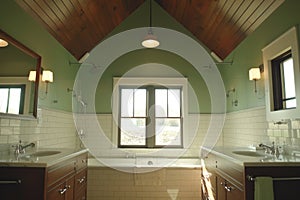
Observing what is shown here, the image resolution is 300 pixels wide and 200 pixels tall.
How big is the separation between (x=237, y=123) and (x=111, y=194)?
236cm

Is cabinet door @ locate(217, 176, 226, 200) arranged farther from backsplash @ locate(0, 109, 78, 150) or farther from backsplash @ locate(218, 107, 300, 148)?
backsplash @ locate(0, 109, 78, 150)

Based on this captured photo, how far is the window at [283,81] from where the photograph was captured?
2.54 meters

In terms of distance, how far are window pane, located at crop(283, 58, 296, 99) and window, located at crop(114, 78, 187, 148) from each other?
224 cm

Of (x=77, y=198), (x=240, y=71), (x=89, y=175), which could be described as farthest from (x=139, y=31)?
(x=77, y=198)

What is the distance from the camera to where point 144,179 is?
3855 millimetres

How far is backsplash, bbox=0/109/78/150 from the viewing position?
234cm

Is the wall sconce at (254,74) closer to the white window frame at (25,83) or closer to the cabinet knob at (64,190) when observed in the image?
the cabinet knob at (64,190)

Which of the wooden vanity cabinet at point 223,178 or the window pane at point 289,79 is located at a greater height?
the window pane at point 289,79

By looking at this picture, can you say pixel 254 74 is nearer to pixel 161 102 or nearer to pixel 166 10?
pixel 161 102

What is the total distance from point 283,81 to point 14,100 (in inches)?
114

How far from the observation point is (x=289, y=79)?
259 centimetres

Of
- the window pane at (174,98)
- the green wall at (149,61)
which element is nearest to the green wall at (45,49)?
the green wall at (149,61)

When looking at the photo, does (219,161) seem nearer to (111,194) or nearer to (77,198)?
(77,198)

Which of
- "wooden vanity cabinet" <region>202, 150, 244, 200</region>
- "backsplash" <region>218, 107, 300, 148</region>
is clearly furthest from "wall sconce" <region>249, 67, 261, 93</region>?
"wooden vanity cabinet" <region>202, 150, 244, 200</region>
